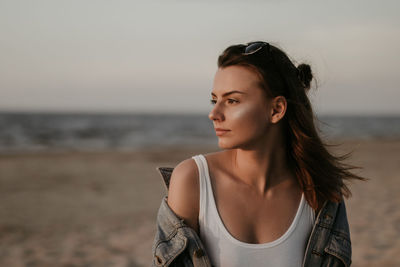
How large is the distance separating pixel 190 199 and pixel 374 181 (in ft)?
27.4

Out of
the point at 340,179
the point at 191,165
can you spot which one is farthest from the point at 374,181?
the point at 191,165

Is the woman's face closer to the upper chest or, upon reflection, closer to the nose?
the nose

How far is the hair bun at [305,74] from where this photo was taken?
213 cm

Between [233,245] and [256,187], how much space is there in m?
0.36

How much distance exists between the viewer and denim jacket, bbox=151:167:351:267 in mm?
1857

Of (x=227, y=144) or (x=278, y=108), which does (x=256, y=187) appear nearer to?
(x=227, y=144)

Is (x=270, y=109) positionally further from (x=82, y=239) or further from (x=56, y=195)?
(x=56, y=195)

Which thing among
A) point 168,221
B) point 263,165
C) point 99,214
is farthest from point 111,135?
point 168,221

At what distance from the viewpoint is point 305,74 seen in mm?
2156

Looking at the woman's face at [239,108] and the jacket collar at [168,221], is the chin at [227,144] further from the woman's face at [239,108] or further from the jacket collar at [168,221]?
the jacket collar at [168,221]

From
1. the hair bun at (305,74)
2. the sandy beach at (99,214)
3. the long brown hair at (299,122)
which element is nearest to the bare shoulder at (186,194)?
the long brown hair at (299,122)

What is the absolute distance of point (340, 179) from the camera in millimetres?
2230

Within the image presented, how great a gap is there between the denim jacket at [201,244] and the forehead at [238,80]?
52 centimetres

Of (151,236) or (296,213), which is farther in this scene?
(151,236)
